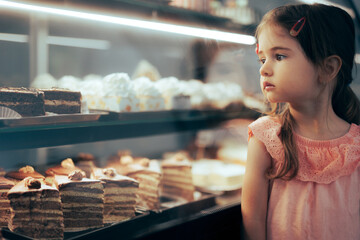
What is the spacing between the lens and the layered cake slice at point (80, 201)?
1.38 m

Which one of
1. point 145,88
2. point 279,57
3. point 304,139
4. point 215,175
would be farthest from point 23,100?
point 215,175

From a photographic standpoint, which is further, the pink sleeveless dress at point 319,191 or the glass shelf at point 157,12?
the glass shelf at point 157,12

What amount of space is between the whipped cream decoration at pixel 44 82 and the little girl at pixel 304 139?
2.70ft

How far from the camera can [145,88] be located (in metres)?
1.82

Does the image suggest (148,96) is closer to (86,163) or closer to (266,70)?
(86,163)

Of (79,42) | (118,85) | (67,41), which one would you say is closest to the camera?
(118,85)

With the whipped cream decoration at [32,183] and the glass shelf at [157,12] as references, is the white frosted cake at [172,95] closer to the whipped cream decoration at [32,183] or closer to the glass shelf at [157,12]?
the glass shelf at [157,12]

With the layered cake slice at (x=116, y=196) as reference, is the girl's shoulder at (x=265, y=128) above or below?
above

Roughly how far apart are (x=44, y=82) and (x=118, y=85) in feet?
1.17

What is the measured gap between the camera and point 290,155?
1.26 meters

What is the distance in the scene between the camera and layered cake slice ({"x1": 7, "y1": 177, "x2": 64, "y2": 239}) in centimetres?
124

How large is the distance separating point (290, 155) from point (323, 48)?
1.23ft

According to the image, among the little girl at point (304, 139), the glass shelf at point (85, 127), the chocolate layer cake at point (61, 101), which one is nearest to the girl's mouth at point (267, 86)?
the little girl at point (304, 139)

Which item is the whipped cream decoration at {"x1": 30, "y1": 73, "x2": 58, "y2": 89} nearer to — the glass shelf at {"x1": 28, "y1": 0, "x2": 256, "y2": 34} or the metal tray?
the metal tray
